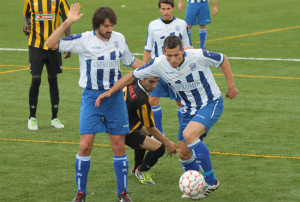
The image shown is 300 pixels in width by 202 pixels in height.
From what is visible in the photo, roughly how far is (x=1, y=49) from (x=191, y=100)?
13.5m

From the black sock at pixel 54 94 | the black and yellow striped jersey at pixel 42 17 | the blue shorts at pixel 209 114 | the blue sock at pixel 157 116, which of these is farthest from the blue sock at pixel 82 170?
the black and yellow striped jersey at pixel 42 17

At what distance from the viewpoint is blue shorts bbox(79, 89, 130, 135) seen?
7.06 m

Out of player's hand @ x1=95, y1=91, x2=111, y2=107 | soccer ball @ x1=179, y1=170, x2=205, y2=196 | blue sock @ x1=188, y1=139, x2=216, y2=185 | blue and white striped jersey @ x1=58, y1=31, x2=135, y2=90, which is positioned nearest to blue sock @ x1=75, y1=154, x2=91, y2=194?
player's hand @ x1=95, y1=91, x2=111, y2=107

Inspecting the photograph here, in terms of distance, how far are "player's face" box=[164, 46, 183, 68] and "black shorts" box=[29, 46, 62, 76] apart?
402cm

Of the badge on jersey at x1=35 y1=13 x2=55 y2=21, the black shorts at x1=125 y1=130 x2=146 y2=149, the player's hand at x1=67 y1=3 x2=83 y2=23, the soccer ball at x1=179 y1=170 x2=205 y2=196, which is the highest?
the player's hand at x1=67 y1=3 x2=83 y2=23

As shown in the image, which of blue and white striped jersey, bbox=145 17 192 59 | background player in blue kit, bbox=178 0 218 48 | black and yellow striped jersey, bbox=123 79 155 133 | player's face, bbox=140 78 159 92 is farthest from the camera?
background player in blue kit, bbox=178 0 218 48

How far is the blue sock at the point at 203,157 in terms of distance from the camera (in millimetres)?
7250

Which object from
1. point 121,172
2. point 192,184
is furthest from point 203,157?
point 121,172

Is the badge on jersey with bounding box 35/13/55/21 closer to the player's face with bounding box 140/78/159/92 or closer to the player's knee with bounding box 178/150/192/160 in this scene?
the player's face with bounding box 140/78/159/92

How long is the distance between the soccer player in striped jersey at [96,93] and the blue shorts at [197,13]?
1219 cm

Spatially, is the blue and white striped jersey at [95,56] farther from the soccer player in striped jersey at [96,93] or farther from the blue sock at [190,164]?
the blue sock at [190,164]

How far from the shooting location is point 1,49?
1995 centimetres

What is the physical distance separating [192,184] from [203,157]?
0.45 metres

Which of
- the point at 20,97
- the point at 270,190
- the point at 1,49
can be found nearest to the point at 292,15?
the point at 1,49
